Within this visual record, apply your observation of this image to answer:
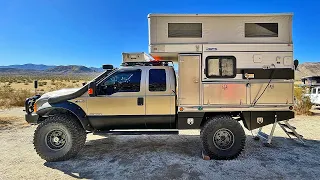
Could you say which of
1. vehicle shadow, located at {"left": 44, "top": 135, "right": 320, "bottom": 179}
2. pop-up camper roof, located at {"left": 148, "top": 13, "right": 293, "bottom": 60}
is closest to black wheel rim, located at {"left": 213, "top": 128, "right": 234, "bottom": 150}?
vehicle shadow, located at {"left": 44, "top": 135, "right": 320, "bottom": 179}

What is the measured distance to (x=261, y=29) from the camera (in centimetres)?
617

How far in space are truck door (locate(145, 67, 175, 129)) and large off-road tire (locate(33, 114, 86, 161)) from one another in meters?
1.82

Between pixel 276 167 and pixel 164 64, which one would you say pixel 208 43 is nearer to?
pixel 164 64

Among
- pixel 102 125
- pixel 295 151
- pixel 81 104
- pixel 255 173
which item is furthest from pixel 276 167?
pixel 81 104

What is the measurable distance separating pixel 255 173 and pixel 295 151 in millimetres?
2213

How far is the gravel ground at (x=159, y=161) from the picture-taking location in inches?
207

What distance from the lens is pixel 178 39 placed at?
617 centimetres

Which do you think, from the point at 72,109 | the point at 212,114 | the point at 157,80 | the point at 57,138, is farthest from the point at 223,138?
the point at 57,138

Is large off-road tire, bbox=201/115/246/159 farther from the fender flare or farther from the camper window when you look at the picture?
the fender flare

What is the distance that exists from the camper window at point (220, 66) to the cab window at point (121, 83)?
1.72 meters

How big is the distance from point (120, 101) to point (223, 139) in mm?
2653

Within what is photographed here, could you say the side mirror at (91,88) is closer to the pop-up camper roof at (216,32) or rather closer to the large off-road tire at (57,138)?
the large off-road tire at (57,138)

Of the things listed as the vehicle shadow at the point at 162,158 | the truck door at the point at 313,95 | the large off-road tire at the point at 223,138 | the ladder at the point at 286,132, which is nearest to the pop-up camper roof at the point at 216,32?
the large off-road tire at the point at 223,138

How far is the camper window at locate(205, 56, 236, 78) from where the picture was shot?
6.15 m
